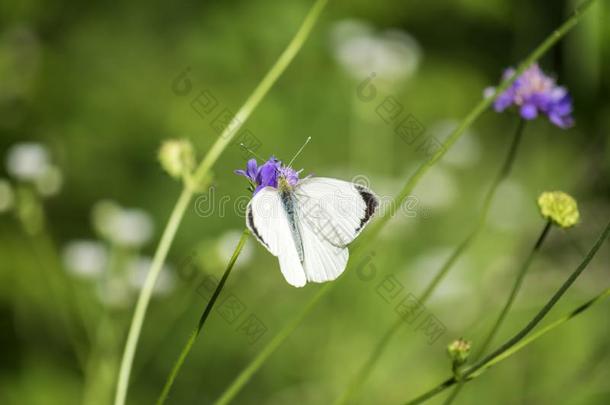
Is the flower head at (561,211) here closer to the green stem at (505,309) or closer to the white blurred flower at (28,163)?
the green stem at (505,309)

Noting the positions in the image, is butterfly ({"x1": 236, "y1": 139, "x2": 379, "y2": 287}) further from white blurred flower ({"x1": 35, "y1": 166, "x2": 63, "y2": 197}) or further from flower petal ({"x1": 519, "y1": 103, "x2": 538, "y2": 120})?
white blurred flower ({"x1": 35, "y1": 166, "x2": 63, "y2": 197})

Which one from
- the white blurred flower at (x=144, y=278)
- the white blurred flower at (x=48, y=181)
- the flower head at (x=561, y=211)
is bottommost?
the flower head at (x=561, y=211)

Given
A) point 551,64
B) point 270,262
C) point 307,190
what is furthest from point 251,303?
point 551,64

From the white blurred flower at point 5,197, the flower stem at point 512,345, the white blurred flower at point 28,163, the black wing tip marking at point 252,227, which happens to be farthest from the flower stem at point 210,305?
the white blurred flower at point 28,163

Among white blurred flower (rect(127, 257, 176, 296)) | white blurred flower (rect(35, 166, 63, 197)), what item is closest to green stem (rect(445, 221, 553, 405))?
white blurred flower (rect(127, 257, 176, 296))

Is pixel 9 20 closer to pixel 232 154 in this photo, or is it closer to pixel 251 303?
pixel 232 154
